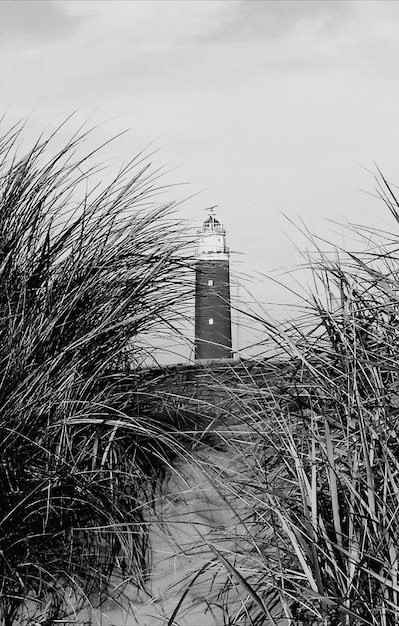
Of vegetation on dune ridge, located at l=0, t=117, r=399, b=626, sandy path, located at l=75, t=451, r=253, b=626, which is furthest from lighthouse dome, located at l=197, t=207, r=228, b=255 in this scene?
sandy path, located at l=75, t=451, r=253, b=626

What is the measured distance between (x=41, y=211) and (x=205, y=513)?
108 centimetres

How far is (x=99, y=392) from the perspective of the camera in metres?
2.22

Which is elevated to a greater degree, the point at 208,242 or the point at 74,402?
the point at 208,242

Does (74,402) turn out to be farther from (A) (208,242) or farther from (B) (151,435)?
(A) (208,242)

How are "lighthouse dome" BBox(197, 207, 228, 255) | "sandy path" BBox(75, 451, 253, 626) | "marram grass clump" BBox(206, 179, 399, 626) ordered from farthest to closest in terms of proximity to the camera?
"lighthouse dome" BBox(197, 207, 228, 255), "sandy path" BBox(75, 451, 253, 626), "marram grass clump" BBox(206, 179, 399, 626)

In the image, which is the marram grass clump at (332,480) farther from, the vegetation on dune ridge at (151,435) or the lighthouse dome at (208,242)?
the lighthouse dome at (208,242)

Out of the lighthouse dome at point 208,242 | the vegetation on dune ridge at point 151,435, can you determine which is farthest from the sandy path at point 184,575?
the lighthouse dome at point 208,242

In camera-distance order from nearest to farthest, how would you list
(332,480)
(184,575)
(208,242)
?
1. (332,480)
2. (184,575)
3. (208,242)

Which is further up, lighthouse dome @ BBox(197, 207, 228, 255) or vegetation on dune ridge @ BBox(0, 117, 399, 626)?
lighthouse dome @ BBox(197, 207, 228, 255)

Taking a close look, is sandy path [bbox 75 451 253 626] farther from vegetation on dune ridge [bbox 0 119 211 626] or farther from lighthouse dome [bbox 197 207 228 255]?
lighthouse dome [bbox 197 207 228 255]

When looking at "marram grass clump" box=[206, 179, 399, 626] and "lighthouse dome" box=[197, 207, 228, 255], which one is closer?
"marram grass clump" box=[206, 179, 399, 626]

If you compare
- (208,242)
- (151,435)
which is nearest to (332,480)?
(151,435)

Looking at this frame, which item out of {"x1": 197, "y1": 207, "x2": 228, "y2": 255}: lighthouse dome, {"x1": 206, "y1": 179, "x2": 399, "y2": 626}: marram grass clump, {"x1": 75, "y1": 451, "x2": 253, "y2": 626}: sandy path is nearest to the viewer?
{"x1": 206, "y1": 179, "x2": 399, "y2": 626}: marram grass clump

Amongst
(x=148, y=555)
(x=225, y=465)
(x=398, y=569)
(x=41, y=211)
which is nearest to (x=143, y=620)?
(x=148, y=555)
